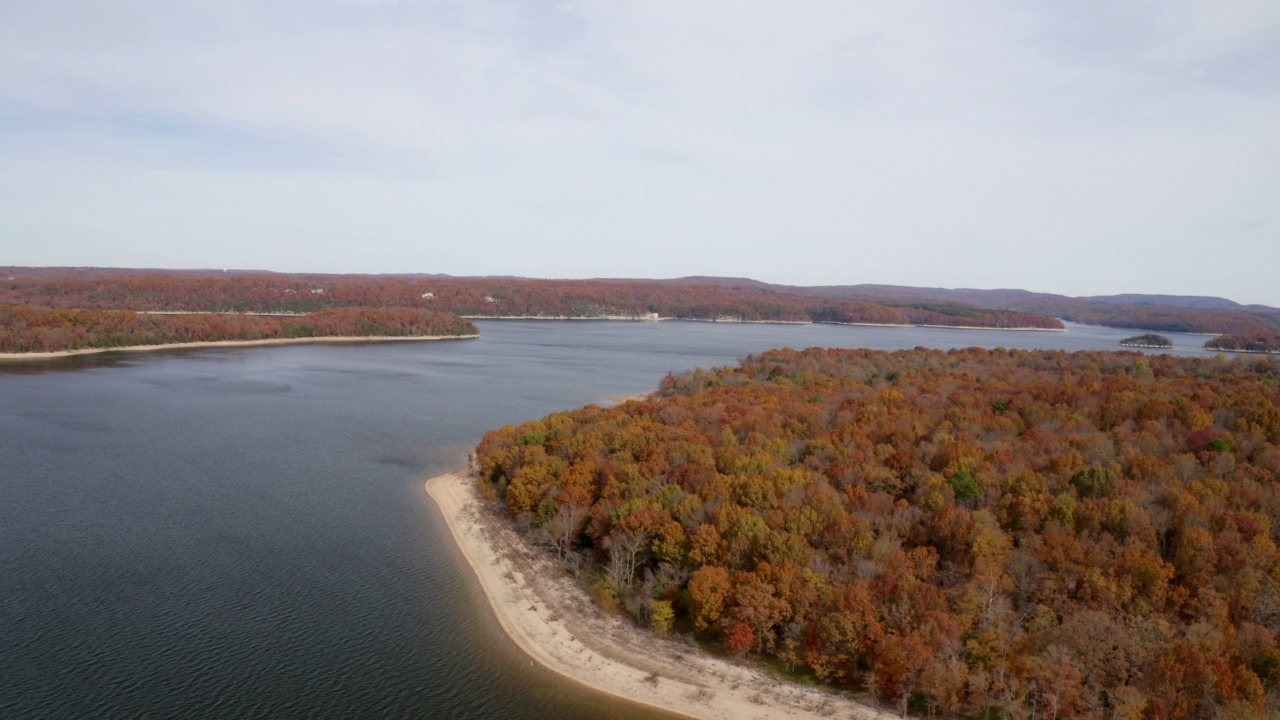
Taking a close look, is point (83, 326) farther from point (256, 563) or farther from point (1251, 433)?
point (1251, 433)

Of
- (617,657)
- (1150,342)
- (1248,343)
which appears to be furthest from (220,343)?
(1248,343)

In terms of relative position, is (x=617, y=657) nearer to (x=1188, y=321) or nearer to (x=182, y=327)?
(x=182, y=327)

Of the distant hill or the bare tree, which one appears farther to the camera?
the distant hill

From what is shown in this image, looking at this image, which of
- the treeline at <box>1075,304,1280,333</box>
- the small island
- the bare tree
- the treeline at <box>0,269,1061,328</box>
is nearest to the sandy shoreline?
the bare tree

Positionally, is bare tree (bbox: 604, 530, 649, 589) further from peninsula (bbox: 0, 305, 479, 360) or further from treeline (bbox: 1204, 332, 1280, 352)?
treeline (bbox: 1204, 332, 1280, 352)

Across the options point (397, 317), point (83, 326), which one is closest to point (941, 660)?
point (83, 326)
